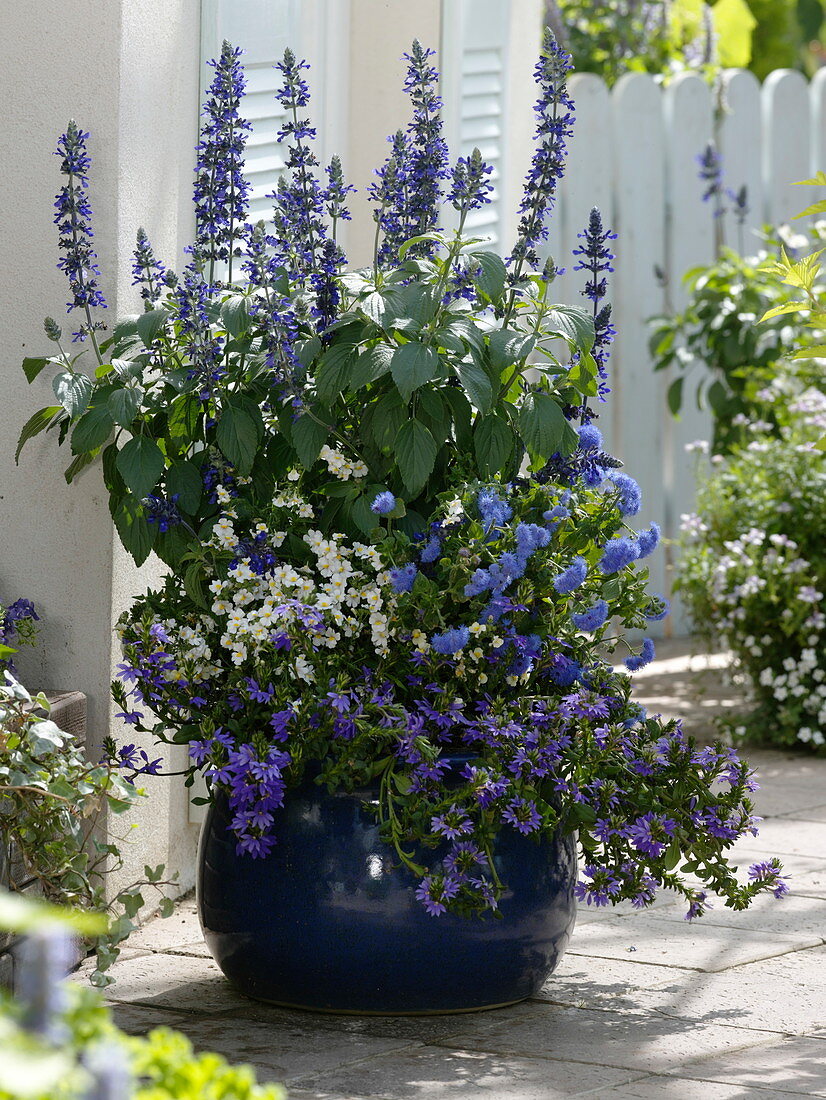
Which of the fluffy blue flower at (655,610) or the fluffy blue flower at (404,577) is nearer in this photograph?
the fluffy blue flower at (404,577)

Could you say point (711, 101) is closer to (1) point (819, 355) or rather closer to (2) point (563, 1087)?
(1) point (819, 355)

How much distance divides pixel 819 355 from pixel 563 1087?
124 cm

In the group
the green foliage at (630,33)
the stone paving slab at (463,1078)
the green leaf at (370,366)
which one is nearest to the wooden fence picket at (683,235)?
the green foliage at (630,33)

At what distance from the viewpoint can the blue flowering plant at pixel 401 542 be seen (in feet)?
8.15

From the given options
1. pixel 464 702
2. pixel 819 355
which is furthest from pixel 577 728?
pixel 819 355

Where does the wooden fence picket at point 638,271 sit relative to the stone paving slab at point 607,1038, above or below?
above

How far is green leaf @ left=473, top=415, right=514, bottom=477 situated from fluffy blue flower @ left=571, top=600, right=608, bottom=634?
283 mm

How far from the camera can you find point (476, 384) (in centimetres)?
253

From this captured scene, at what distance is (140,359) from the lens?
2752 millimetres

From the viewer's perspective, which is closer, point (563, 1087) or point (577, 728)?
point (563, 1087)


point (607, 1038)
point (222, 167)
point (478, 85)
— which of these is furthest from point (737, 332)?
point (607, 1038)

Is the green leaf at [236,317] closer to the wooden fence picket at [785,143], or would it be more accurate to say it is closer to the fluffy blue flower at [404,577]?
the fluffy blue flower at [404,577]

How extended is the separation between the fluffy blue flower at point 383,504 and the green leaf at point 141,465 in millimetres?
387

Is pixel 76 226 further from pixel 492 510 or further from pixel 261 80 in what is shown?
pixel 261 80
